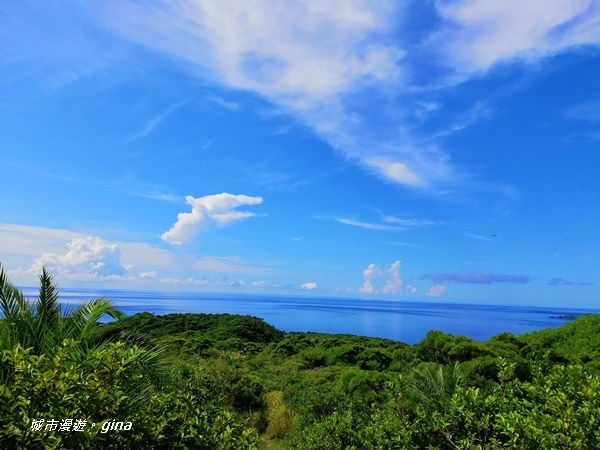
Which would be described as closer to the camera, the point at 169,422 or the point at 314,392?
the point at 169,422

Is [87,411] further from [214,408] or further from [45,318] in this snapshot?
[45,318]

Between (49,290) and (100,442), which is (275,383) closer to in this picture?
(49,290)

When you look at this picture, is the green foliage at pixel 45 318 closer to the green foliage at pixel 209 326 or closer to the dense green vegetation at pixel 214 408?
the dense green vegetation at pixel 214 408

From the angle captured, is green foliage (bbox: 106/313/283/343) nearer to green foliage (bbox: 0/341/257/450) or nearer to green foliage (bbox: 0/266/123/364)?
green foliage (bbox: 0/266/123/364)

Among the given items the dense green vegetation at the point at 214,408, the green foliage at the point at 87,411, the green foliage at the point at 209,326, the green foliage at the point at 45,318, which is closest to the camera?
the green foliage at the point at 87,411

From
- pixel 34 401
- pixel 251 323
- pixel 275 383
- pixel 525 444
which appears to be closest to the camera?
pixel 34 401

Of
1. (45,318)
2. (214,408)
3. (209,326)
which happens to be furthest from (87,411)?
(209,326)

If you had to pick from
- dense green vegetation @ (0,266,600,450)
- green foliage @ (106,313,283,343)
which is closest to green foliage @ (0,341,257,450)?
dense green vegetation @ (0,266,600,450)

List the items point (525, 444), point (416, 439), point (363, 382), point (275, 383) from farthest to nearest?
point (275, 383)
point (363, 382)
point (416, 439)
point (525, 444)

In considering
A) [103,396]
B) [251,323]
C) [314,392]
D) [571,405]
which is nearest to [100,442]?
[103,396]

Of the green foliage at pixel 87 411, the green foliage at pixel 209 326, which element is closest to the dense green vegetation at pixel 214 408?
the green foliage at pixel 87 411

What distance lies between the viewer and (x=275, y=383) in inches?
725

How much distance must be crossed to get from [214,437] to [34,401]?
1.34 meters

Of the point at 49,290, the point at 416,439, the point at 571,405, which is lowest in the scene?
the point at 416,439
